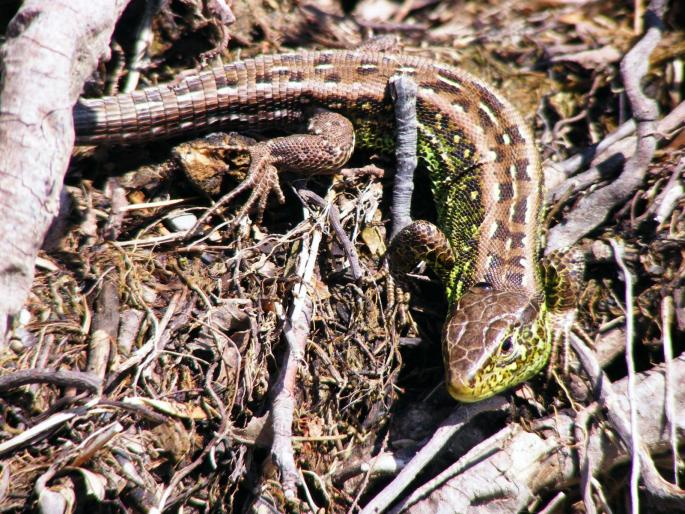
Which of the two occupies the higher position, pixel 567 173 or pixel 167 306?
pixel 567 173

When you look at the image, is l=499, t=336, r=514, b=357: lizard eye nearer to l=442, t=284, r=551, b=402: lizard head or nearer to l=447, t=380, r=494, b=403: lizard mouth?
l=442, t=284, r=551, b=402: lizard head

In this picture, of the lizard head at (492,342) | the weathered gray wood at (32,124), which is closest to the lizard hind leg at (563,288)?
the lizard head at (492,342)

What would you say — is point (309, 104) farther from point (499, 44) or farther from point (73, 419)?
point (73, 419)

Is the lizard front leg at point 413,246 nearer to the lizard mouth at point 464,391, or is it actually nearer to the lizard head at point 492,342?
the lizard head at point 492,342

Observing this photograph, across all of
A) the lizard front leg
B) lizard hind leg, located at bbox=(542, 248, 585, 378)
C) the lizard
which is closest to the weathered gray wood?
the lizard

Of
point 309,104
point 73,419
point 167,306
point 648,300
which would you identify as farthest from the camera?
point 309,104

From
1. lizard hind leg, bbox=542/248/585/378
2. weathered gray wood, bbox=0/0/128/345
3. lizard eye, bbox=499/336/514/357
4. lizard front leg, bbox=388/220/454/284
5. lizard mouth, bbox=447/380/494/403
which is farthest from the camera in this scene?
lizard front leg, bbox=388/220/454/284

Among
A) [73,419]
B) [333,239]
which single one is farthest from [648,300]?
[73,419]
